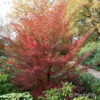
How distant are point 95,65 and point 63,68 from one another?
23.2ft

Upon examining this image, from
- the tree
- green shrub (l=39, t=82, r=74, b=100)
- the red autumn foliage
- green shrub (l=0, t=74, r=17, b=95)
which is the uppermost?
the tree

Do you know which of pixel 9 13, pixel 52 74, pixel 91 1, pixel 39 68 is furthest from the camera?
pixel 9 13

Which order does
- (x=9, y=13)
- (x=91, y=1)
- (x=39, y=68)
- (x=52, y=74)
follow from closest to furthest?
(x=39, y=68) < (x=52, y=74) < (x=91, y=1) < (x=9, y=13)

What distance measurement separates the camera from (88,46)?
13.4 metres

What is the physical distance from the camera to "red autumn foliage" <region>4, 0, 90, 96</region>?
630cm

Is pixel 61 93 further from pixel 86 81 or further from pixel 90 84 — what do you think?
pixel 86 81

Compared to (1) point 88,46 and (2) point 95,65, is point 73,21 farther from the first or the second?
(2) point 95,65

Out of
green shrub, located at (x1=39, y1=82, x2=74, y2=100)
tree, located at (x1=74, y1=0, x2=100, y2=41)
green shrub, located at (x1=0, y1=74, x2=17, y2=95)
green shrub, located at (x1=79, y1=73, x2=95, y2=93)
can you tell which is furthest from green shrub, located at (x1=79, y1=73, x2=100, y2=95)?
tree, located at (x1=74, y1=0, x2=100, y2=41)

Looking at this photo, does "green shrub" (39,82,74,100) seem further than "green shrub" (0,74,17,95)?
No

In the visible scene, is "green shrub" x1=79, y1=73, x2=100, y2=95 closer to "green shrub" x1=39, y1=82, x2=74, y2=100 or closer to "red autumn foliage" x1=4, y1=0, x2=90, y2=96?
"red autumn foliage" x1=4, y1=0, x2=90, y2=96

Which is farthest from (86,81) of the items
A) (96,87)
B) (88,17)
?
(88,17)

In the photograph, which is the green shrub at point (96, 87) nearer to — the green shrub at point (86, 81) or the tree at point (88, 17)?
the green shrub at point (86, 81)

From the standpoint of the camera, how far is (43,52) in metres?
6.36

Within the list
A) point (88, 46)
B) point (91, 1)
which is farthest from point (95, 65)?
point (91, 1)
